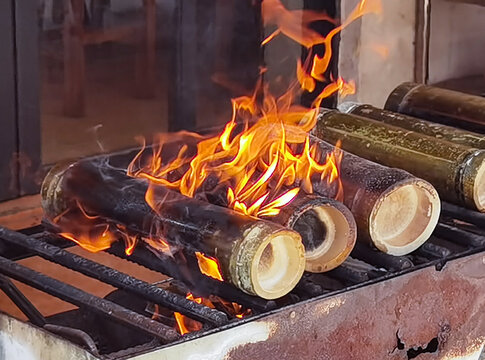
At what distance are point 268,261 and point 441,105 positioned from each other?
726 millimetres

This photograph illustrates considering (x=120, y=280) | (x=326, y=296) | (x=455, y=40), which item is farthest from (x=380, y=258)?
(x=455, y=40)

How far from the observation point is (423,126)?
6.52ft

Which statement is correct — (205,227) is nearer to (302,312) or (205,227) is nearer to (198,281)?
(198,281)

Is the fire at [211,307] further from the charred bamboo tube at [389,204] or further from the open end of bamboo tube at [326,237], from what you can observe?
the charred bamboo tube at [389,204]

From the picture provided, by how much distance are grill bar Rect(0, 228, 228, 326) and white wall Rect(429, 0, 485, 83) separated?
254 centimetres

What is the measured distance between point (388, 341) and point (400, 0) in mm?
2217

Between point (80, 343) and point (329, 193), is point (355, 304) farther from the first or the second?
point (80, 343)

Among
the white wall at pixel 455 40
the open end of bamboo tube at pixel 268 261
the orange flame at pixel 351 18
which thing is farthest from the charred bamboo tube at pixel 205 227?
the white wall at pixel 455 40

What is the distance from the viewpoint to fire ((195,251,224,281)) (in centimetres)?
155

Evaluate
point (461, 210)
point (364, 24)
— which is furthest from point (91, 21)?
point (461, 210)

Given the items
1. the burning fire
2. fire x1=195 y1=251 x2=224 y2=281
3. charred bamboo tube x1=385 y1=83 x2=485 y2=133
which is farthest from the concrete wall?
fire x1=195 y1=251 x2=224 y2=281

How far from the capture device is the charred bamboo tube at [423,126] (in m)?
1.91

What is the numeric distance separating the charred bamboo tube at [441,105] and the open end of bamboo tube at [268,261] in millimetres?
682

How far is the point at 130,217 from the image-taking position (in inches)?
64.9
